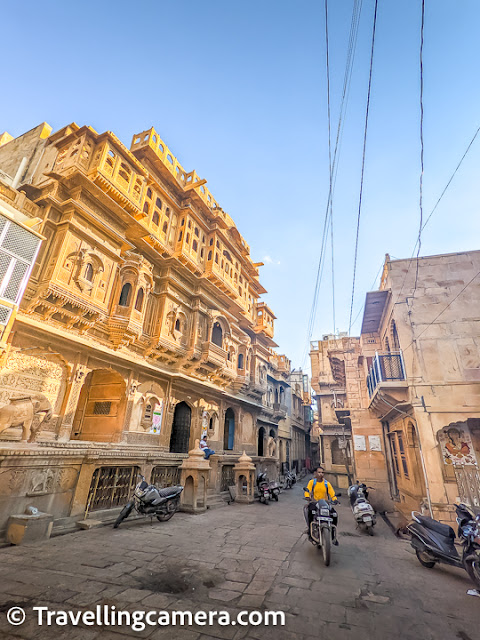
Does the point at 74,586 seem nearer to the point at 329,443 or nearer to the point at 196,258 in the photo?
the point at 196,258

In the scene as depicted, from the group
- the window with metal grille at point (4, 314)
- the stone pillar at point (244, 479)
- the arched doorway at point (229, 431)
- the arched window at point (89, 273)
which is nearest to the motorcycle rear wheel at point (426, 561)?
the stone pillar at point (244, 479)

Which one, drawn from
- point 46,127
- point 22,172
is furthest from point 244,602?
point 46,127

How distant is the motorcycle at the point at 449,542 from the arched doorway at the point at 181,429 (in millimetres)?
11566

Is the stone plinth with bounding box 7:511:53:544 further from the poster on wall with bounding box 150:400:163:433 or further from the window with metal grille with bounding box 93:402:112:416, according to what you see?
the poster on wall with bounding box 150:400:163:433

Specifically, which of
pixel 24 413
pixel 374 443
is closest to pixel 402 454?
pixel 374 443

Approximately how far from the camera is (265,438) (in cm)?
2378

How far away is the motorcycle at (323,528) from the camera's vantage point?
4.87m

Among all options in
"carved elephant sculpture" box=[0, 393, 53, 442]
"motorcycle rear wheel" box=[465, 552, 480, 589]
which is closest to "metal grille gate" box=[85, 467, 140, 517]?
"carved elephant sculpture" box=[0, 393, 53, 442]

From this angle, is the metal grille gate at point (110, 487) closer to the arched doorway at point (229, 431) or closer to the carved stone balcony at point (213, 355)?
the carved stone balcony at point (213, 355)

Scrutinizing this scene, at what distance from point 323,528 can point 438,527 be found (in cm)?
200

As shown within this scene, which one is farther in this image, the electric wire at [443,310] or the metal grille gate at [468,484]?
the electric wire at [443,310]

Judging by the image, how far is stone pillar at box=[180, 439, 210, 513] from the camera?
9.21 metres

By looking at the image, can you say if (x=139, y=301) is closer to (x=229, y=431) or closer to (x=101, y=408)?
(x=101, y=408)

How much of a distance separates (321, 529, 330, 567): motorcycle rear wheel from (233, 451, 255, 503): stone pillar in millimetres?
8080
